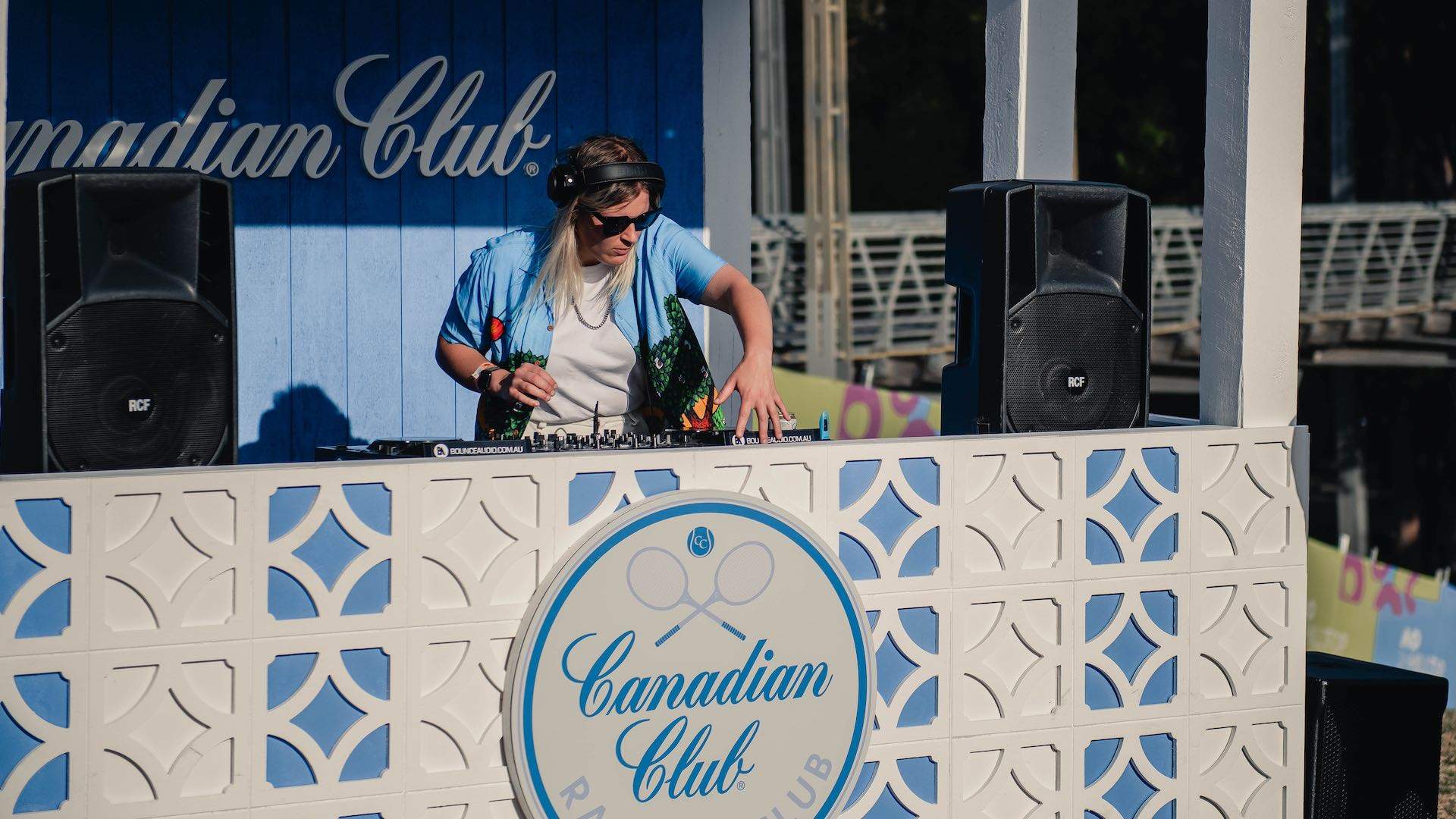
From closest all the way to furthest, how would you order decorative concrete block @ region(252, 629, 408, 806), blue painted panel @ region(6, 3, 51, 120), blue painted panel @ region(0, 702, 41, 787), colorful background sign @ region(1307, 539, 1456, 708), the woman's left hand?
1. blue painted panel @ region(0, 702, 41, 787)
2. decorative concrete block @ region(252, 629, 408, 806)
3. the woman's left hand
4. blue painted panel @ region(6, 3, 51, 120)
5. colorful background sign @ region(1307, 539, 1456, 708)

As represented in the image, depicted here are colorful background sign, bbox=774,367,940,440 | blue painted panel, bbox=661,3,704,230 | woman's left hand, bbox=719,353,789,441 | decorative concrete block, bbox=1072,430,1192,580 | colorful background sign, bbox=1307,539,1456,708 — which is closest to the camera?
woman's left hand, bbox=719,353,789,441

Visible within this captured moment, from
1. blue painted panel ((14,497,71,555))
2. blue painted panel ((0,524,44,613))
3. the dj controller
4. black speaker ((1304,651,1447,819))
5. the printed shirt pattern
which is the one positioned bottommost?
black speaker ((1304,651,1447,819))

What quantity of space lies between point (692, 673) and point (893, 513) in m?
0.50

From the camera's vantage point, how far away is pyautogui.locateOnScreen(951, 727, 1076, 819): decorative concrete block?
9.77 feet

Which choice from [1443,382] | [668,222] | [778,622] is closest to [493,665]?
[778,622]

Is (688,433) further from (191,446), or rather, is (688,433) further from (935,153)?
(935,153)

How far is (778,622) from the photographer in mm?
2771

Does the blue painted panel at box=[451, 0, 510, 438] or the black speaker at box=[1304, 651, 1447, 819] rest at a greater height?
the blue painted panel at box=[451, 0, 510, 438]

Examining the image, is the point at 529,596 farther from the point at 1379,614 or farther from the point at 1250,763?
the point at 1379,614

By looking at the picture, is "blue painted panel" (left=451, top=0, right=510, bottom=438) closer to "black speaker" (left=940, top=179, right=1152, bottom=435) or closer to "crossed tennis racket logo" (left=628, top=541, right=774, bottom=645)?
"black speaker" (left=940, top=179, right=1152, bottom=435)

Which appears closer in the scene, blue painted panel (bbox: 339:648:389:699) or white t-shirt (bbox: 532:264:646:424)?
blue painted panel (bbox: 339:648:389:699)

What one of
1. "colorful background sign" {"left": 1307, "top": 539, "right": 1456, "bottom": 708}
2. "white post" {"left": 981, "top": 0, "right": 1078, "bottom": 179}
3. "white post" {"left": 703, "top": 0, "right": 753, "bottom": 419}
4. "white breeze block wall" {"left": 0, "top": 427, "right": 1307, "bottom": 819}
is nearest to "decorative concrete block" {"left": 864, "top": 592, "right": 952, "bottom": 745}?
"white breeze block wall" {"left": 0, "top": 427, "right": 1307, "bottom": 819}

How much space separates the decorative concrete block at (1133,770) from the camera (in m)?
3.07

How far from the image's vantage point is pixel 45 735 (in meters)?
2.35
